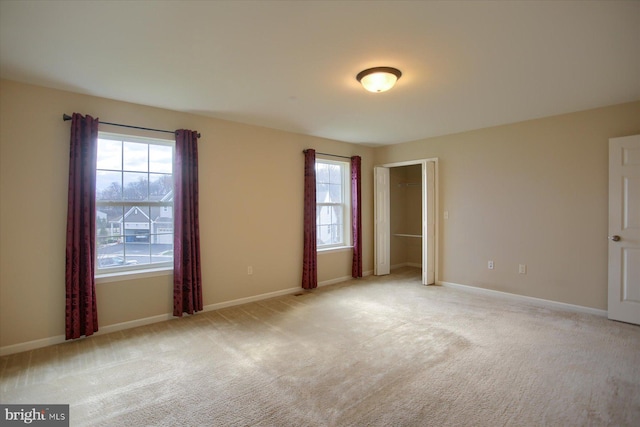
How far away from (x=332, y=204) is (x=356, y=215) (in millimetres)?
476

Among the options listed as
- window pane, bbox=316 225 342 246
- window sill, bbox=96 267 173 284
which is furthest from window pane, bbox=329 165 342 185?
window sill, bbox=96 267 173 284

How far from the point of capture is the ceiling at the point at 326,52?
1949 mm

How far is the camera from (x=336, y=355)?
9.32 ft

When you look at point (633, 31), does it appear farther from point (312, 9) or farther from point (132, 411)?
point (132, 411)

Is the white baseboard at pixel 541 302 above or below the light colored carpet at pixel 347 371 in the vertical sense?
above

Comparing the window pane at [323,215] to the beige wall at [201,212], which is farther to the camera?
the window pane at [323,215]

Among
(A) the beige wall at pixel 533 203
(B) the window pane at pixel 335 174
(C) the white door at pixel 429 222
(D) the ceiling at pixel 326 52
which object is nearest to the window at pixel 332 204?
(B) the window pane at pixel 335 174

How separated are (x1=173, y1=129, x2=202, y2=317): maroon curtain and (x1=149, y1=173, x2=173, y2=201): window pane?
0.62 ft

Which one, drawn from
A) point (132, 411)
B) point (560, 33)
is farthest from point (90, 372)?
point (560, 33)

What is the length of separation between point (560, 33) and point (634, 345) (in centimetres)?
288

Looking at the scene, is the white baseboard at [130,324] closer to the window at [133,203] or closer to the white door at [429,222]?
the window at [133,203]

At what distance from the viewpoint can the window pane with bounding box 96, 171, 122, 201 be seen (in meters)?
3.47

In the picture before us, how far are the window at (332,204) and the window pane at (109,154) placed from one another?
2910 mm

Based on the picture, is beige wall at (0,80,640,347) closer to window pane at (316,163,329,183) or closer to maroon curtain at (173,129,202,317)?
maroon curtain at (173,129,202,317)
